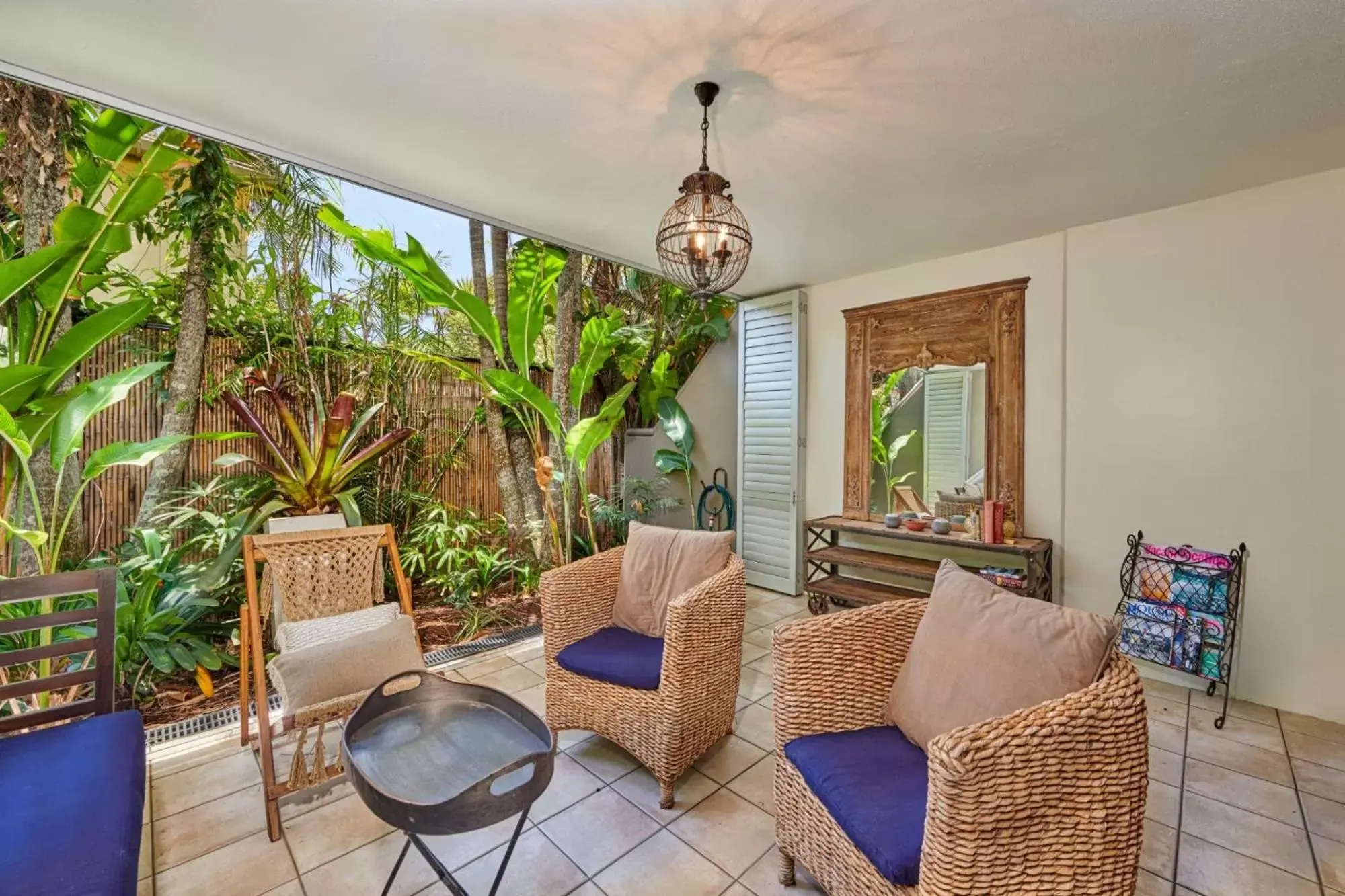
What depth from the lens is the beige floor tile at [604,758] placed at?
7.15 ft

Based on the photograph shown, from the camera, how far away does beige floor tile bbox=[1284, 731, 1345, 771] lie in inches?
89.9

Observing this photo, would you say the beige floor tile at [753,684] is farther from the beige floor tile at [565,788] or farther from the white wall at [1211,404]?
the white wall at [1211,404]

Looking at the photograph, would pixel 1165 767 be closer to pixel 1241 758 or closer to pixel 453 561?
pixel 1241 758

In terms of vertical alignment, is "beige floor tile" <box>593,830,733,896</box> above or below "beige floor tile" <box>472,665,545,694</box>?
below

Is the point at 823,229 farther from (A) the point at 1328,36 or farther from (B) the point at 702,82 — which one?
(A) the point at 1328,36

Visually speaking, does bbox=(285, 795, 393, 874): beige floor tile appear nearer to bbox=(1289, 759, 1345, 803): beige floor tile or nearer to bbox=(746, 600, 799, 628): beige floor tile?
bbox=(746, 600, 799, 628): beige floor tile

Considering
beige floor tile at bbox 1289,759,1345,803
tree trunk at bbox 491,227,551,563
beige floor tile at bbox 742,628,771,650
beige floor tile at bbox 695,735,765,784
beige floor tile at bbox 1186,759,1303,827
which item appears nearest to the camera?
beige floor tile at bbox 1186,759,1303,827

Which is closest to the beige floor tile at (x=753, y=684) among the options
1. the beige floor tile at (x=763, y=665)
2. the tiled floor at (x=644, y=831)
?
the beige floor tile at (x=763, y=665)

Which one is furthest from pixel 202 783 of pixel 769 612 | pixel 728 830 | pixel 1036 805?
pixel 769 612

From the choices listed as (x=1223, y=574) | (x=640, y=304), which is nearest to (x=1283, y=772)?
(x=1223, y=574)

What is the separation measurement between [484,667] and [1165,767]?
3136 mm

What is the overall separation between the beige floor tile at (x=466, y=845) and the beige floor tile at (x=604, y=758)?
366 mm

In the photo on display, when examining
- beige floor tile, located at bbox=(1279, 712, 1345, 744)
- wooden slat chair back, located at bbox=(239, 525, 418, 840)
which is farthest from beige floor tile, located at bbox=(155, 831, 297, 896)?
beige floor tile, located at bbox=(1279, 712, 1345, 744)

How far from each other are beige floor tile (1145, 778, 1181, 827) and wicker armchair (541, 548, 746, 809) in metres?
1.48
